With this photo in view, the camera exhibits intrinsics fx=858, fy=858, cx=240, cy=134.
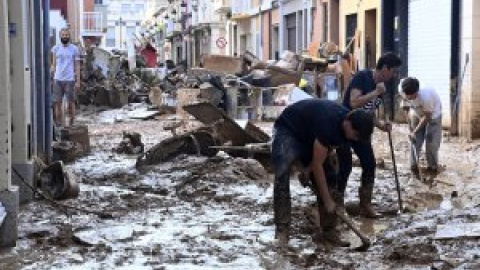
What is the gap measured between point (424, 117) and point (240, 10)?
36.6 metres

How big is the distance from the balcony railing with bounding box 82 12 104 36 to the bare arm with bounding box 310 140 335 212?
61160 mm

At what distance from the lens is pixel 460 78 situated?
1622 cm

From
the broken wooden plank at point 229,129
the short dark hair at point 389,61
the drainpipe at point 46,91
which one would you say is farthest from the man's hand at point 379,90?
the drainpipe at point 46,91

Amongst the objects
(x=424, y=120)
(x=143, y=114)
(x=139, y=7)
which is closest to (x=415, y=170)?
(x=424, y=120)

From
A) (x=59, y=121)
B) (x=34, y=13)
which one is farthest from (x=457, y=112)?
(x=34, y=13)

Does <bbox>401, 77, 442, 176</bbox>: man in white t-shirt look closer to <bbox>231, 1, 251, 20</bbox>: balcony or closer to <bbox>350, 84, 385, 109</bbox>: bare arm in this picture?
<bbox>350, 84, 385, 109</bbox>: bare arm

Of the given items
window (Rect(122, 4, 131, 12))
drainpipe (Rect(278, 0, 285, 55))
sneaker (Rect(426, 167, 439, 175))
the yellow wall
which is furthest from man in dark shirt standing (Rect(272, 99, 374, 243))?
window (Rect(122, 4, 131, 12))

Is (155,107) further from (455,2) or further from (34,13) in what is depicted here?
(34,13)

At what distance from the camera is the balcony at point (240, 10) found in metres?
45.1

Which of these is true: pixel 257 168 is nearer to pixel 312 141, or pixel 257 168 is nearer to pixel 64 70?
pixel 312 141

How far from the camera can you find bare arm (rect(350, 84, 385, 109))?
8164mm

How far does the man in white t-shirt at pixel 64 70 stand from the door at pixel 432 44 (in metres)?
7.14

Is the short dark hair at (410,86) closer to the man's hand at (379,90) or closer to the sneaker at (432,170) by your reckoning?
the sneaker at (432,170)

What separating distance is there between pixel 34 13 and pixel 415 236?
534cm
